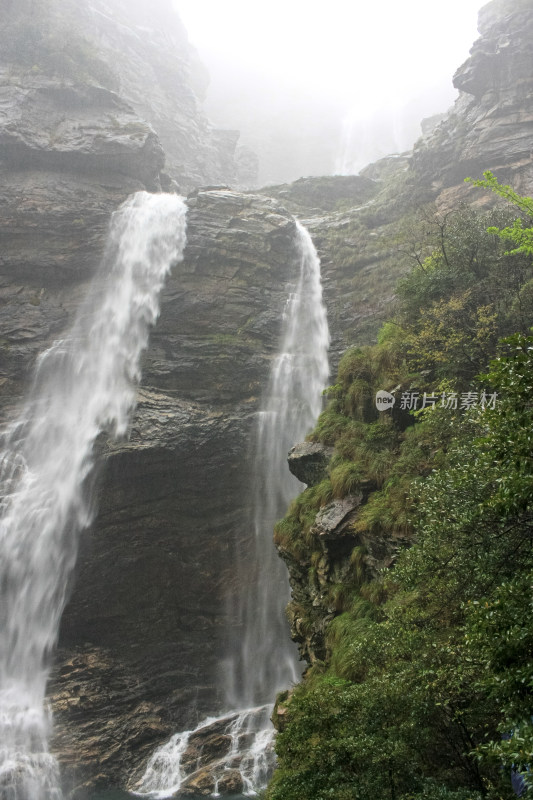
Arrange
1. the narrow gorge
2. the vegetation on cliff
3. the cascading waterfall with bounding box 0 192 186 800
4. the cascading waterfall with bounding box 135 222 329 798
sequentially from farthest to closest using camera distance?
1. the narrow gorge
2. the cascading waterfall with bounding box 0 192 186 800
3. the cascading waterfall with bounding box 135 222 329 798
4. the vegetation on cliff

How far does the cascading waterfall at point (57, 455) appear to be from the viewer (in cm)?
2189

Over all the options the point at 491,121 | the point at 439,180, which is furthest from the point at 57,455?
the point at 491,121

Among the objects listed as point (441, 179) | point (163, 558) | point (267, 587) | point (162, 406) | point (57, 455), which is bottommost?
point (267, 587)

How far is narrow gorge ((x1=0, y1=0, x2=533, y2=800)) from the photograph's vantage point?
22188mm

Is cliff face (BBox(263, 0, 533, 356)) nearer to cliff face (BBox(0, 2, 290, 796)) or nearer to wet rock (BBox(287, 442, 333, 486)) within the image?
cliff face (BBox(0, 2, 290, 796))

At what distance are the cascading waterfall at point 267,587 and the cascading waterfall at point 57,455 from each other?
18.8 ft

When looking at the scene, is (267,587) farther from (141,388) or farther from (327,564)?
(327,564)

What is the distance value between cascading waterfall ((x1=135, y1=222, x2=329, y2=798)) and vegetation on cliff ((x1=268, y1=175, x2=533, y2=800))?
11839 mm

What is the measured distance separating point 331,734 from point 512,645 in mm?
2686

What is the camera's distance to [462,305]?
1329 centimetres

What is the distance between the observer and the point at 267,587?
26.0 m

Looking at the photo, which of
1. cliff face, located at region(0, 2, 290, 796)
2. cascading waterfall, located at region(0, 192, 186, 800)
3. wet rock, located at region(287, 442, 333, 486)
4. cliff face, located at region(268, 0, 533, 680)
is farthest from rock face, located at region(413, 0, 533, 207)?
wet rock, located at region(287, 442, 333, 486)

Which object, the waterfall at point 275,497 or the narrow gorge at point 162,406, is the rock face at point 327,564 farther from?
the waterfall at point 275,497

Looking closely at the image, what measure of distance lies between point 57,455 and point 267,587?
40.5 ft
